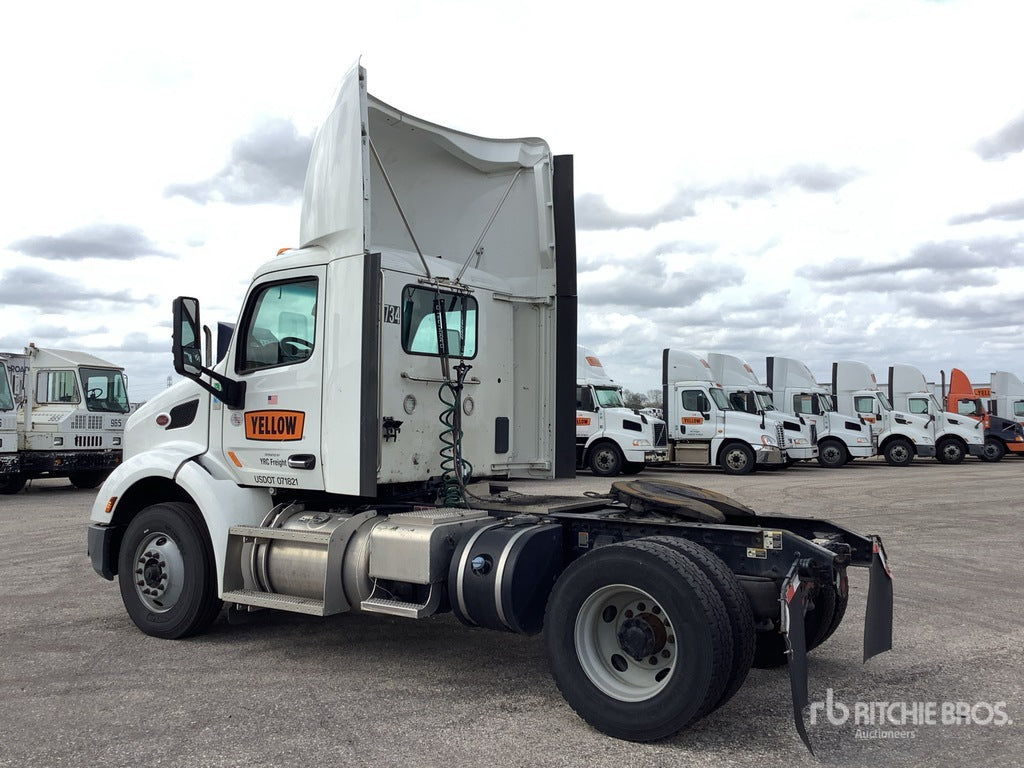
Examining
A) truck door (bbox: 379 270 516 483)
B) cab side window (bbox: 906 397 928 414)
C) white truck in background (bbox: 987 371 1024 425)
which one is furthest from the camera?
white truck in background (bbox: 987 371 1024 425)

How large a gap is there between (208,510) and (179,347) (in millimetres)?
1163

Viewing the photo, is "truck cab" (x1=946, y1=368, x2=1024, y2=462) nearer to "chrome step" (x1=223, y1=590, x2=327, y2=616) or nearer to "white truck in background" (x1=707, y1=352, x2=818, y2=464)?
"white truck in background" (x1=707, y1=352, x2=818, y2=464)

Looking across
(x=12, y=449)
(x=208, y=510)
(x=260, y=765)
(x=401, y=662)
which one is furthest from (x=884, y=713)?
(x=12, y=449)

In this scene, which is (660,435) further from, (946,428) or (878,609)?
(878,609)

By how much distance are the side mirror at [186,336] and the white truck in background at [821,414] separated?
77.5 feet

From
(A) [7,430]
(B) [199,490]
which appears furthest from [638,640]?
(A) [7,430]

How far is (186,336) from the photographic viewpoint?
6113mm

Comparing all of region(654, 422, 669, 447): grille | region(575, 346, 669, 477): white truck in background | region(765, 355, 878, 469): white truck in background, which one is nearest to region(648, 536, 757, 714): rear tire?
region(575, 346, 669, 477): white truck in background

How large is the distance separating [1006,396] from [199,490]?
3588 centimetres

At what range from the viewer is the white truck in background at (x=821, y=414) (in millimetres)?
27281

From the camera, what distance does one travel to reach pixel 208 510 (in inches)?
241

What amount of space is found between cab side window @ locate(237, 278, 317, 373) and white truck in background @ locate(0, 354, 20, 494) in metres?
13.1

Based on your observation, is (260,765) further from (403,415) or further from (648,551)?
(403,415)

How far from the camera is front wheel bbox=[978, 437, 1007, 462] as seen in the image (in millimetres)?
30938
